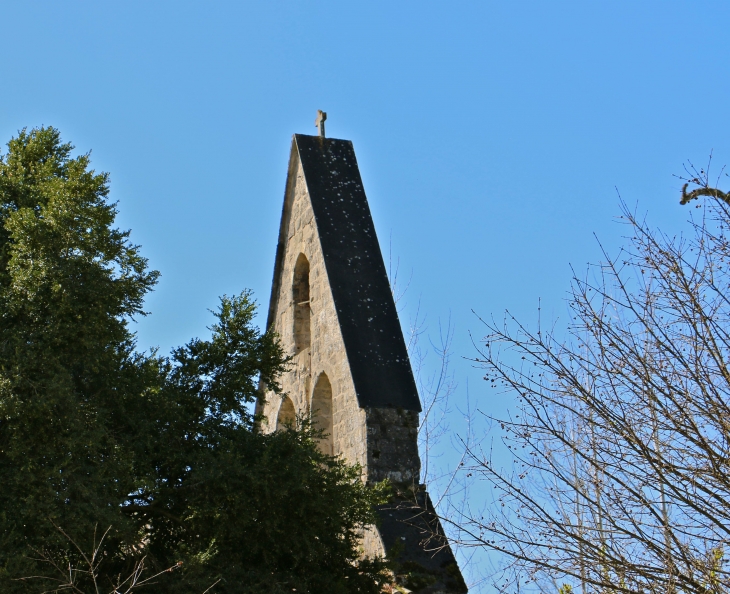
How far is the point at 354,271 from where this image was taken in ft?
36.2

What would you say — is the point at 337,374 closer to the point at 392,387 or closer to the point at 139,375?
the point at 392,387

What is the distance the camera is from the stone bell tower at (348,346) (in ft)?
30.3

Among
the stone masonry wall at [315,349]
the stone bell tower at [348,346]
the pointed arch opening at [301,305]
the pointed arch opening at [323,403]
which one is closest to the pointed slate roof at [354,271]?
the stone bell tower at [348,346]

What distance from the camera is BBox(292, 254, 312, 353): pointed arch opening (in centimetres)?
1191

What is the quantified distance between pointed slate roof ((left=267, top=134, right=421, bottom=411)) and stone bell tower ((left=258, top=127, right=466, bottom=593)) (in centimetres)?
1

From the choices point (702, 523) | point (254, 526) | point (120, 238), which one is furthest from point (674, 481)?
point (120, 238)

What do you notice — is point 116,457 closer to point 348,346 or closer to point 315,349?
point 348,346

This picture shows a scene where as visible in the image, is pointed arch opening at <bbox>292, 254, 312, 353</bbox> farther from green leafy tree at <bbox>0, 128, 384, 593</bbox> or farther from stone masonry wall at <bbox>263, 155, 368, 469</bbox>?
green leafy tree at <bbox>0, 128, 384, 593</bbox>

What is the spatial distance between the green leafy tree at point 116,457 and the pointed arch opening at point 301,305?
8.96 feet

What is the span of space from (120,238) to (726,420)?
4770 mm

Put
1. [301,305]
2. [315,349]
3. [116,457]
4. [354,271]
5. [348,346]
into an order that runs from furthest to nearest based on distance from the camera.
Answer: [301,305], [315,349], [354,271], [348,346], [116,457]

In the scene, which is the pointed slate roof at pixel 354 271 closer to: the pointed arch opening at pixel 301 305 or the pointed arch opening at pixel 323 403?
the pointed arch opening at pixel 301 305

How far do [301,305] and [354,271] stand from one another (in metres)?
1.17

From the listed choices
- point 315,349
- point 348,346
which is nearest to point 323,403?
point 315,349
